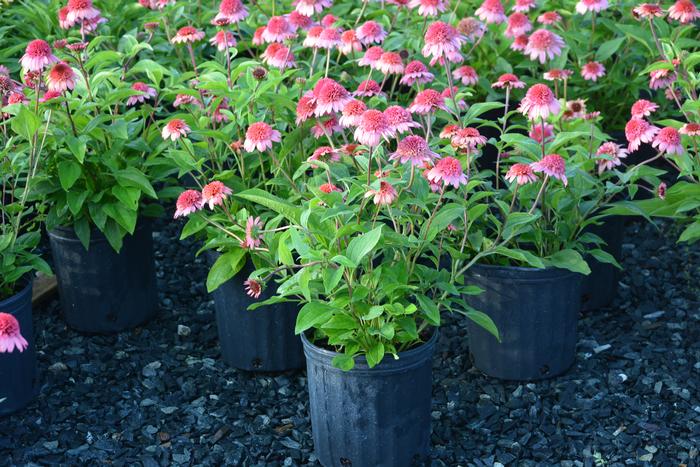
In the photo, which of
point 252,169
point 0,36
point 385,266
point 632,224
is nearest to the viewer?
point 385,266

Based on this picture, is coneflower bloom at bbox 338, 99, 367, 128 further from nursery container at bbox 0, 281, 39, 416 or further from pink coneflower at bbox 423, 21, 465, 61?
nursery container at bbox 0, 281, 39, 416

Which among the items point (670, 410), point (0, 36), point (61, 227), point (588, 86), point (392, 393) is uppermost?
point (0, 36)

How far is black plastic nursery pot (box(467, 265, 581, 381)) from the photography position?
9.63ft

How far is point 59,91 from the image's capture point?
288 centimetres

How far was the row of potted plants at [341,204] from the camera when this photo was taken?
2469 millimetres

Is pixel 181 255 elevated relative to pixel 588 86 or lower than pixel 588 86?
lower

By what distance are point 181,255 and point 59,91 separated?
123cm

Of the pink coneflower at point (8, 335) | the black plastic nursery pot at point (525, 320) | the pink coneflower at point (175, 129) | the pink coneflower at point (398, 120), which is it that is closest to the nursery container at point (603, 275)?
the black plastic nursery pot at point (525, 320)

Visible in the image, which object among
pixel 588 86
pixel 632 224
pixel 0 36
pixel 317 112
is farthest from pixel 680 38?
pixel 0 36

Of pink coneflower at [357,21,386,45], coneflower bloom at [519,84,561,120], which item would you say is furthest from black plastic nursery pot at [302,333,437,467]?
pink coneflower at [357,21,386,45]

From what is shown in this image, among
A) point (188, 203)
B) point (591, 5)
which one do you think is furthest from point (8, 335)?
point (591, 5)

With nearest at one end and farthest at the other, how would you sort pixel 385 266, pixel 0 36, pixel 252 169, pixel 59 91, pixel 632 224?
pixel 385 266, pixel 59 91, pixel 252 169, pixel 0 36, pixel 632 224

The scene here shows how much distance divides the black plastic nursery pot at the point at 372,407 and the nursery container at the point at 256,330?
482 mm

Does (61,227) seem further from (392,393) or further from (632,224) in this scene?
(632,224)
